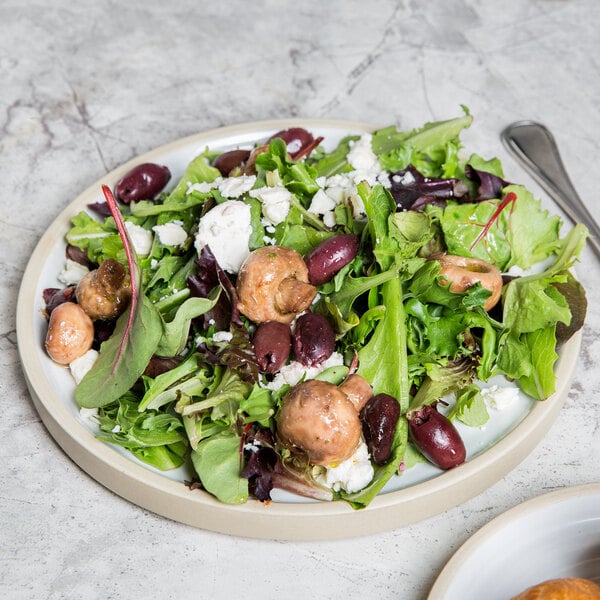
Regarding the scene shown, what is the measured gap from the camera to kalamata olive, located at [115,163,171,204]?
2621 mm

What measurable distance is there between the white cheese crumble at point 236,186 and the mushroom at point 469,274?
488mm

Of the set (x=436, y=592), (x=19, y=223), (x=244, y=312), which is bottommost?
(x=19, y=223)

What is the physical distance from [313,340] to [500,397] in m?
0.48

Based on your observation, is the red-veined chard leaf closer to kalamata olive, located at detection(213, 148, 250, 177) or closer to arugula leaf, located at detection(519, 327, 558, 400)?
kalamata olive, located at detection(213, 148, 250, 177)

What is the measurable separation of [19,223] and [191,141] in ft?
1.95

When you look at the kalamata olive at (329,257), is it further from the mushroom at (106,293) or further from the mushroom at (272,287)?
the mushroom at (106,293)

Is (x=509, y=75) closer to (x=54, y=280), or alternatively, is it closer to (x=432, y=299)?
(x=432, y=299)

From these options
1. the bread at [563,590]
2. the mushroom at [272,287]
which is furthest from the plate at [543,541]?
Result: the mushroom at [272,287]

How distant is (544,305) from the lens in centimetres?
219

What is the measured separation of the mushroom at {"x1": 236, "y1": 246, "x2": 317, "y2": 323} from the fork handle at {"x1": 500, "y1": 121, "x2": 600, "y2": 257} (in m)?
1.09

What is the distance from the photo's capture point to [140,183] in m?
2.63

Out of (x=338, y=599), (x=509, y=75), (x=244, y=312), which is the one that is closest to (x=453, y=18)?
(x=509, y=75)

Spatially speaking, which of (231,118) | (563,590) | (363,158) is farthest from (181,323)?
(231,118)

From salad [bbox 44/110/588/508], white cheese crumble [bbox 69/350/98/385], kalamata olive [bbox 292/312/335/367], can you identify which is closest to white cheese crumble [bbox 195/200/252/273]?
salad [bbox 44/110/588/508]
